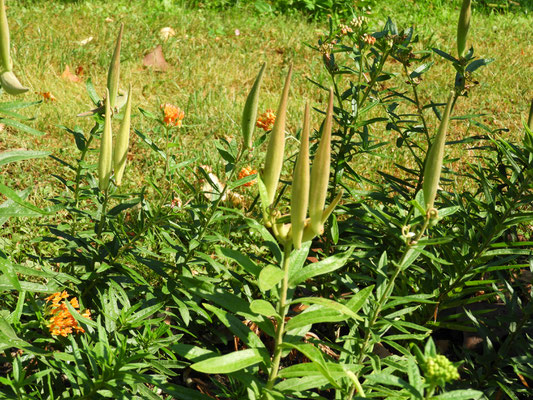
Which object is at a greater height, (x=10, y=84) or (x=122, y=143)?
(x=10, y=84)

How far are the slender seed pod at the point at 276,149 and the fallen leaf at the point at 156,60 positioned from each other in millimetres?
3814

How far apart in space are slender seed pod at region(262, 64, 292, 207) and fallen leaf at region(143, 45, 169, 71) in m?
3.81

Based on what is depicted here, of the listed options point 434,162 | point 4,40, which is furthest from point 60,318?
point 434,162

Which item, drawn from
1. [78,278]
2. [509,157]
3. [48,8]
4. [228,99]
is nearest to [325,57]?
[509,157]

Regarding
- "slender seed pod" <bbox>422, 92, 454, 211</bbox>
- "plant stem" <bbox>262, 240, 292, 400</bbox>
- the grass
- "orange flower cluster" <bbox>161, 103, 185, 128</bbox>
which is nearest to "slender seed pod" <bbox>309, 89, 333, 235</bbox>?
"plant stem" <bbox>262, 240, 292, 400</bbox>

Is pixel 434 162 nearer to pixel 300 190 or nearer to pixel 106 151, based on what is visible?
pixel 300 190

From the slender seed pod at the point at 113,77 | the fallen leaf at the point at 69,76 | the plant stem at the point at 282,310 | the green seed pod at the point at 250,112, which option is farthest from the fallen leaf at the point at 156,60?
the plant stem at the point at 282,310

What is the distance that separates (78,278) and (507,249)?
140 centimetres

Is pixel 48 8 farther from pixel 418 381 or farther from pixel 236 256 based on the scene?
pixel 418 381

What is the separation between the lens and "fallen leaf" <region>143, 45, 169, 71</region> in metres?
4.73

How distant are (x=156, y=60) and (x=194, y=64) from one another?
1.03 feet

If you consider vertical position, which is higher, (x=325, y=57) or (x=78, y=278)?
(x=325, y=57)

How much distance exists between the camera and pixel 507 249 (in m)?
1.89

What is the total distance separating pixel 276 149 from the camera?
3.54 feet
